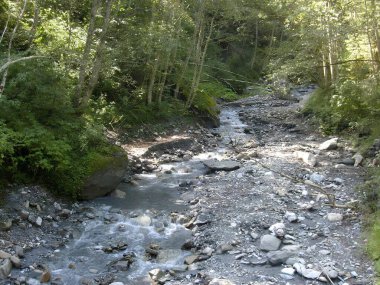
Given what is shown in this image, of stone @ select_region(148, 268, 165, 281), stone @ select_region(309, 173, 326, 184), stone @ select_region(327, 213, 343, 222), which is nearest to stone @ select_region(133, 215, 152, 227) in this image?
stone @ select_region(148, 268, 165, 281)

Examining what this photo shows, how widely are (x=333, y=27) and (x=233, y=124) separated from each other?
30.0 feet

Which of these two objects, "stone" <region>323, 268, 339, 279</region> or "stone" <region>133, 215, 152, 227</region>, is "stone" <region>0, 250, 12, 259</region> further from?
"stone" <region>323, 268, 339, 279</region>

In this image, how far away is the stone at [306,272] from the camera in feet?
23.2

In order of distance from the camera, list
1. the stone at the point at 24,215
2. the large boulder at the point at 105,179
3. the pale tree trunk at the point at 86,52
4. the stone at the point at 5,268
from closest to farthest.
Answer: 1. the stone at the point at 5,268
2. the stone at the point at 24,215
3. the large boulder at the point at 105,179
4. the pale tree trunk at the point at 86,52

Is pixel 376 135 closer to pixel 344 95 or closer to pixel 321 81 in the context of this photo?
Answer: pixel 344 95

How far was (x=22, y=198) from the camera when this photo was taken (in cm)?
928

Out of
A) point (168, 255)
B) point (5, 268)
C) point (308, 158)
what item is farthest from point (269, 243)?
point (308, 158)

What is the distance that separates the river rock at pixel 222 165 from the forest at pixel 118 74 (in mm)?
3177

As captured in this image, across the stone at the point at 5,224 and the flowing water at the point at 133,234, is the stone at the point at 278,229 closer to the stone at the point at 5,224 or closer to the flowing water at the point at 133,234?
the flowing water at the point at 133,234

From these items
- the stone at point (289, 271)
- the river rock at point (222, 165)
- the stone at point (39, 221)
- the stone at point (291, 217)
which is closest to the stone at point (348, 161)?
the river rock at point (222, 165)

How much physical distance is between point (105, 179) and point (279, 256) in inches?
212

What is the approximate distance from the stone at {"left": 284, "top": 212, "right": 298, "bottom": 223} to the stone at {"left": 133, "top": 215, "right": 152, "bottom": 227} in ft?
10.9

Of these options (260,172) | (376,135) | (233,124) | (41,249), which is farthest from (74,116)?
(233,124)

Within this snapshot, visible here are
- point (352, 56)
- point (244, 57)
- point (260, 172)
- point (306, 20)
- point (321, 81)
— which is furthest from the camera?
point (244, 57)
